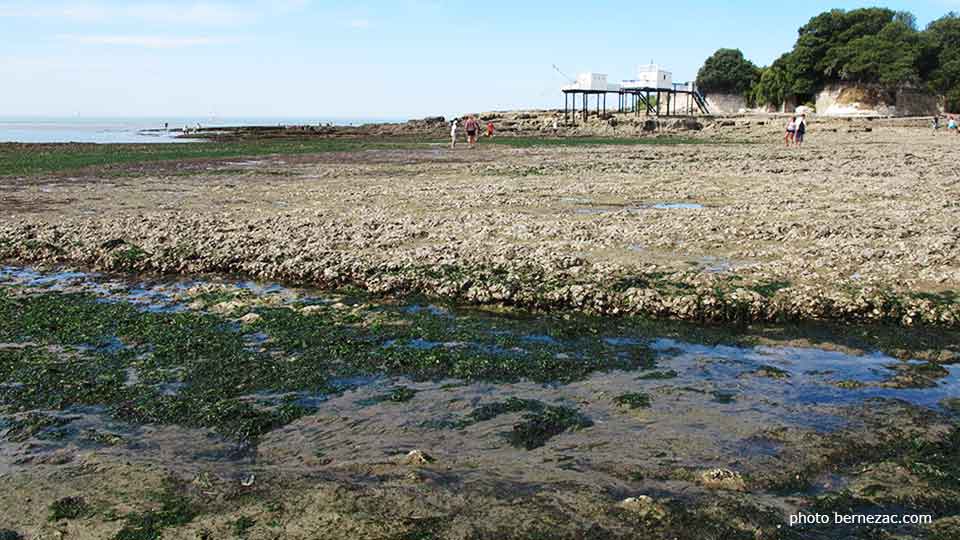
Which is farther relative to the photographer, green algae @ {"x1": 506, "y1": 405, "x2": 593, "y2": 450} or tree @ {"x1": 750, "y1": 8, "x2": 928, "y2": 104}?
tree @ {"x1": 750, "y1": 8, "x2": 928, "y2": 104}

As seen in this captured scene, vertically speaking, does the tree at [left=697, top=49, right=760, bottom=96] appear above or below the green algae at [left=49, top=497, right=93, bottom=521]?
above

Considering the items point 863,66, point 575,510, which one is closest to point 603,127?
point 863,66

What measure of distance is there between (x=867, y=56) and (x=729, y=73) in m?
27.0

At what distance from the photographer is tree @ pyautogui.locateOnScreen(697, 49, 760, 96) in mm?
97562

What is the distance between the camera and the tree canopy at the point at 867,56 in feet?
232

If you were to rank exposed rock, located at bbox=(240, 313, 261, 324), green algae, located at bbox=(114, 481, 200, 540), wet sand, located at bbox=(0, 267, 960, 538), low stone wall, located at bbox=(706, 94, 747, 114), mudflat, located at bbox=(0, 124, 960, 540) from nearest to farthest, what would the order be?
green algae, located at bbox=(114, 481, 200, 540) → wet sand, located at bbox=(0, 267, 960, 538) → mudflat, located at bbox=(0, 124, 960, 540) → exposed rock, located at bbox=(240, 313, 261, 324) → low stone wall, located at bbox=(706, 94, 747, 114)

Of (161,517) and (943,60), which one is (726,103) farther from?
(161,517)

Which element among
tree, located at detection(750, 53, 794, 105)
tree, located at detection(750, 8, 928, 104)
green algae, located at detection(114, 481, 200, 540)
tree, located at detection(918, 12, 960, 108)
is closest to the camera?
green algae, located at detection(114, 481, 200, 540)

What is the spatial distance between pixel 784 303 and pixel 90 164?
27.8 m

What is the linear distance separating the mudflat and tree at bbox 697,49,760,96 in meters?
91.7

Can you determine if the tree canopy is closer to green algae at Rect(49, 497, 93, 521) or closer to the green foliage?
the green foliage

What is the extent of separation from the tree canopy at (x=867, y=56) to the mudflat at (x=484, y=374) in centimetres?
6839

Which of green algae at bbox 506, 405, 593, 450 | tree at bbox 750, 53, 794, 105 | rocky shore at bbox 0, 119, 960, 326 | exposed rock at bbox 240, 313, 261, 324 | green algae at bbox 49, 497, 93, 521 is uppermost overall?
tree at bbox 750, 53, 794, 105

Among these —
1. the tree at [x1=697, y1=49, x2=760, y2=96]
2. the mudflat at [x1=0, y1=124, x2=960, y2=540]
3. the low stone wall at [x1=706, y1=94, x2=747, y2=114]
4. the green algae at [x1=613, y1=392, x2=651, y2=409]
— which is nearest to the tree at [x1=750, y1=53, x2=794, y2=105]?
the tree at [x1=697, y1=49, x2=760, y2=96]
